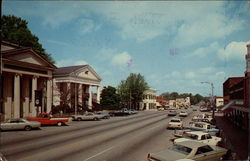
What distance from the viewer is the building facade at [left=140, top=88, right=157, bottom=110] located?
79.8 metres

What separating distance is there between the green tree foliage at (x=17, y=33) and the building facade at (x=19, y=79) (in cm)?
824

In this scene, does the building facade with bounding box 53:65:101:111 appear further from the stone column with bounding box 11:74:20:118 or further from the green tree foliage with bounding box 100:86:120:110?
the stone column with bounding box 11:74:20:118

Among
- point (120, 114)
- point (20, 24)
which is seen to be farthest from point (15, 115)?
point (20, 24)

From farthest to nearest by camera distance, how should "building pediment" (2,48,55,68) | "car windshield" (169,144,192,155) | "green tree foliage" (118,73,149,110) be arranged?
"green tree foliage" (118,73,149,110) → "building pediment" (2,48,55,68) → "car windshield" (169,144,192,155)

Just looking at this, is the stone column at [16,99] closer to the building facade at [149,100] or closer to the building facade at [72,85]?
the building facade at [72,85]

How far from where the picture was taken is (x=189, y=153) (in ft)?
29.5

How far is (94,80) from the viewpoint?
54375 mm

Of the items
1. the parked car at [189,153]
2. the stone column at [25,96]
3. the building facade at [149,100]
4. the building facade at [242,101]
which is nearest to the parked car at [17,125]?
the stone column at [25,96]

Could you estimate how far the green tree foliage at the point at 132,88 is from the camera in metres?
67.2

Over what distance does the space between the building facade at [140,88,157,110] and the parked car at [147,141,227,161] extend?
68.0 meters

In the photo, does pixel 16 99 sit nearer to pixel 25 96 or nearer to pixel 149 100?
pixel 25 96

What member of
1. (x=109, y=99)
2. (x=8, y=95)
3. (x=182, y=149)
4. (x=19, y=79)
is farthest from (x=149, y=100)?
(x=182, y=149)

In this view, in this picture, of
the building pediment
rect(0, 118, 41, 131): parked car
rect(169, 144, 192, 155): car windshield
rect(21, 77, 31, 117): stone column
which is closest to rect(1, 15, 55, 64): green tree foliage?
the building pediment

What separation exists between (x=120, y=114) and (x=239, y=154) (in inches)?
1464
